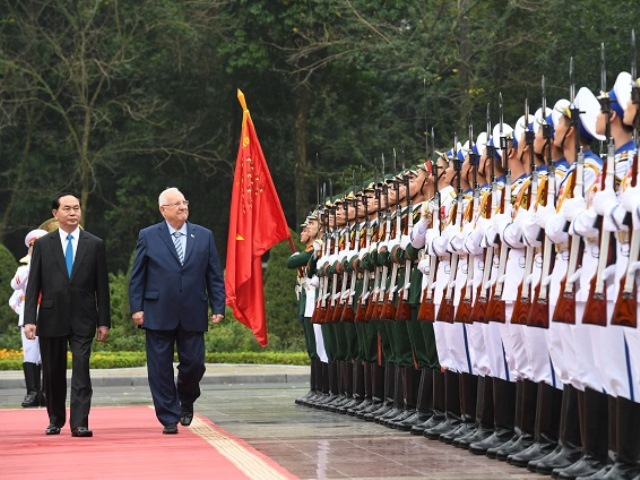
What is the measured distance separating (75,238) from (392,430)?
3.14m

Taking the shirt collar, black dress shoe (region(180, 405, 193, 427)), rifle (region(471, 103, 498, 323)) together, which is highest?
the shirt collar

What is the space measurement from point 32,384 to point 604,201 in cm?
1118

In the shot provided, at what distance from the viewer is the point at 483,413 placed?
1112cm

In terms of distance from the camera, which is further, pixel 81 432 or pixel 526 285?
pixel 81 432

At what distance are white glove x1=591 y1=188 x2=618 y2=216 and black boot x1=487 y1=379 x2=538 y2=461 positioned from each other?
6.08 ft

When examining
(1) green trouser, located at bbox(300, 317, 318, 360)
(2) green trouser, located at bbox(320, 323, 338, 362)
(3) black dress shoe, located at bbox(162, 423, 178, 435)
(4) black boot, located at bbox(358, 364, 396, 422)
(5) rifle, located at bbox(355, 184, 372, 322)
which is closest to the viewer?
(3) black dress shoe, located at bbox(162, 423, 178, 435)

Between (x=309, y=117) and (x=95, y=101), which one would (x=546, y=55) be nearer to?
(x=309, y=117)

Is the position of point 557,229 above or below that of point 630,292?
above

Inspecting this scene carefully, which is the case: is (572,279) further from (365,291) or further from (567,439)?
(365,291)

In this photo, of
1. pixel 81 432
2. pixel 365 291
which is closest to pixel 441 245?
pixel 365 291

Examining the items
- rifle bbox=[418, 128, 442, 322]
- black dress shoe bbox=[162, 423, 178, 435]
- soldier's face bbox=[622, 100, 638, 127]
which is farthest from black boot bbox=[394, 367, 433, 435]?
soldier's face bbox=[622, 100, 638, 127]

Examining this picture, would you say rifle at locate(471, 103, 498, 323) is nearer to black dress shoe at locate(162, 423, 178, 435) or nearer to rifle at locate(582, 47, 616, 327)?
rifle at locate(582, 47, 616, 327)

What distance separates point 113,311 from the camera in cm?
3262

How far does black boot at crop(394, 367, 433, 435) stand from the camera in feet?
41.4
